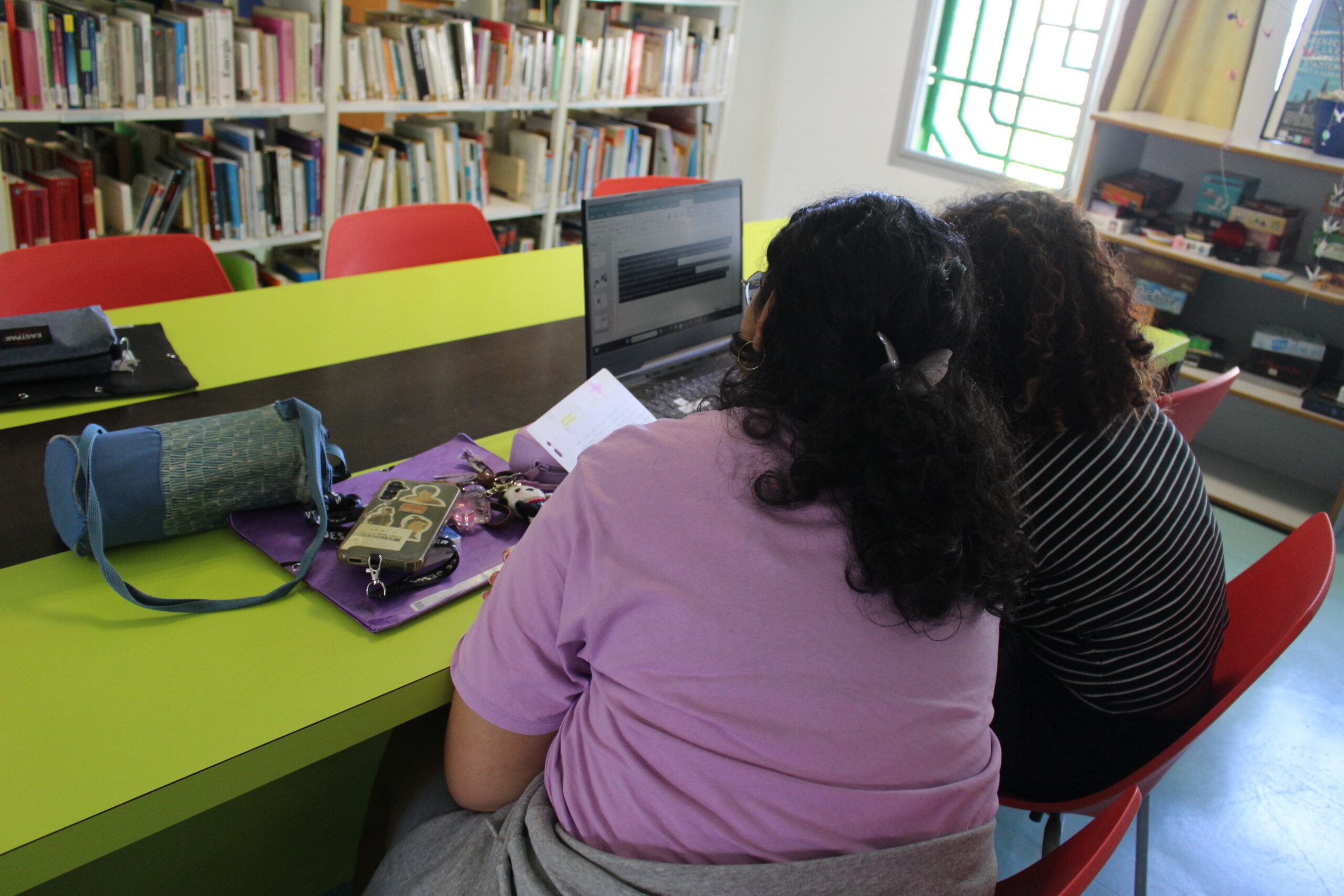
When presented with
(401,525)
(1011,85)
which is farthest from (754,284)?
(1011,85)

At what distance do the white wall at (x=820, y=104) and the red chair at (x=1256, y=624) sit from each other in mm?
2754

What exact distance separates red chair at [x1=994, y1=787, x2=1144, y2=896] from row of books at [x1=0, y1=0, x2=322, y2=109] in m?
2.73

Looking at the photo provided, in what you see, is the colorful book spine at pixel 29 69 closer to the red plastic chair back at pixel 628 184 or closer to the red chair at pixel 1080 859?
the red plastic chair back at pixel 628 184

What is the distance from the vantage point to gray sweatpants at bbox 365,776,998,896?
0.77 metres

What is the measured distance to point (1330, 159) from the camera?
2.80 meters

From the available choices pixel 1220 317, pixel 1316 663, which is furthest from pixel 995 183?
pixel 1316 663

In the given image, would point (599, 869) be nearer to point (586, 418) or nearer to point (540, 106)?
point (586, 418)

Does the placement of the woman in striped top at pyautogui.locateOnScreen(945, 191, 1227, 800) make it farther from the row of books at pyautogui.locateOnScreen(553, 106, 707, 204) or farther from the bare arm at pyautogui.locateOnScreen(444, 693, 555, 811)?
the row of books at pyautogui.locateOnScreen(553, 106, 707, 204)

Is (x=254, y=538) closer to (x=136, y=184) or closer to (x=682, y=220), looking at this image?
(x=682, y=220)

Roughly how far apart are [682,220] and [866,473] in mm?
993

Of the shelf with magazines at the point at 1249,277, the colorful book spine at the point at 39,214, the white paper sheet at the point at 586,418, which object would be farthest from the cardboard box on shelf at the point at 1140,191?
the colorful book spine at the point at 39,214

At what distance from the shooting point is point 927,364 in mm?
840

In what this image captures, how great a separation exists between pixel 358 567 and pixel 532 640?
392 millimetres

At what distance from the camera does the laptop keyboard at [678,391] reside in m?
1.62
